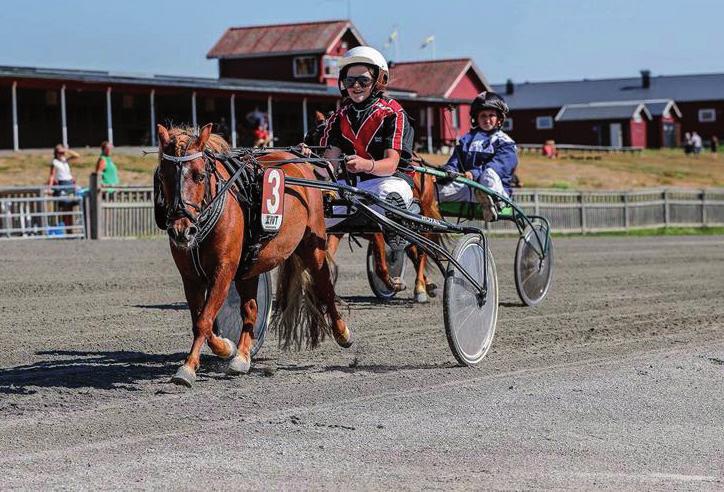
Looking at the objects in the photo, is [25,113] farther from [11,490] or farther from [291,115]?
[11,490]

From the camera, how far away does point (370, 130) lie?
850 centimetres

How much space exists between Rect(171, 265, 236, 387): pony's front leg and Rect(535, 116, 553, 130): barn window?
80.5 meters

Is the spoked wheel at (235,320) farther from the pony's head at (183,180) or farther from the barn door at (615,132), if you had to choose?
the barn door at (615,132)

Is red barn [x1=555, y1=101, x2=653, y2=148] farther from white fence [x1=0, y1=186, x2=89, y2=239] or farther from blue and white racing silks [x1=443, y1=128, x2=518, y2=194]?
blue and white racing silks [x1=443, y1=128, x2=518, y2=194]

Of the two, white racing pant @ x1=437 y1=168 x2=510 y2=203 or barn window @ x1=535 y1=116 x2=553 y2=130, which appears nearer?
white racing pant @ x1=437 y1=168 x2=510 y2=203

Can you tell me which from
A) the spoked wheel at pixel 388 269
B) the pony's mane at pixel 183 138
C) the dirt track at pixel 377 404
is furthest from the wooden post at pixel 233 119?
the pony's mane at pixel 183 138

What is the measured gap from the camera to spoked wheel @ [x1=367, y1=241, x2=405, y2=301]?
40.3ft

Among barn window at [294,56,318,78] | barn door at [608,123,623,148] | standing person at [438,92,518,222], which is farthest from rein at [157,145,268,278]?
barn door at [608,123,623,148]

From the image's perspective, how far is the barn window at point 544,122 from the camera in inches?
3396

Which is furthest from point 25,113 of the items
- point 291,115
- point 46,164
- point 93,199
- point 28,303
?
point 28,303

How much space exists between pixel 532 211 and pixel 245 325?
23.1 m

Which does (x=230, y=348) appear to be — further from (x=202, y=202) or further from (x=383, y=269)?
(x=383, y=269)

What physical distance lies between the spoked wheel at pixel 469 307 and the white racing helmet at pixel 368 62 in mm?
1205

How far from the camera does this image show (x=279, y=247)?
25.2ft
